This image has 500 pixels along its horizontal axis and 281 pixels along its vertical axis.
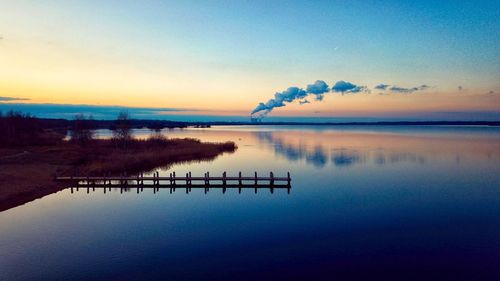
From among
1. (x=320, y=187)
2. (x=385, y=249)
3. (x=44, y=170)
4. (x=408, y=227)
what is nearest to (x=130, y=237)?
(x=385, y=249)

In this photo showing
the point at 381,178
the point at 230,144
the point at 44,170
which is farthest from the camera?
the point at 230,144

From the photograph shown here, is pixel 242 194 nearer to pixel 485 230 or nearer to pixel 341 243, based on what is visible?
pixel 341 243

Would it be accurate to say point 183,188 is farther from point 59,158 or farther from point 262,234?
point 59,158

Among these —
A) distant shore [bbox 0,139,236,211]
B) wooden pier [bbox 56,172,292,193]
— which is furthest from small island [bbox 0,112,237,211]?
wooden pier [bbox 56,172,292,193]

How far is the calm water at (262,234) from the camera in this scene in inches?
685

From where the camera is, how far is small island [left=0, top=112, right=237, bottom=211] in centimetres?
3372

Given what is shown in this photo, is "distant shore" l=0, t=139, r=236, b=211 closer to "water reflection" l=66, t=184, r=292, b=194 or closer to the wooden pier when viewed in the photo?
the wooden pier

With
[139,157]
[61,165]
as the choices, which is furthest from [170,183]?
[61,165]

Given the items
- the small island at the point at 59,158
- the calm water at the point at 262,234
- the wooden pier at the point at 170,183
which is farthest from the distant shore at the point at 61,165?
the calm water at the point at 262,234

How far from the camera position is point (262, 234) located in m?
23.0

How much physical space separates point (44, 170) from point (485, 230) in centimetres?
4637

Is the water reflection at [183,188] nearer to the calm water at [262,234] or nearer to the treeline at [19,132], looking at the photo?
the calm water at [262,234]

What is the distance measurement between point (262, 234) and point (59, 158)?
43584mm

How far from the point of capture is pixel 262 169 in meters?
52.6
